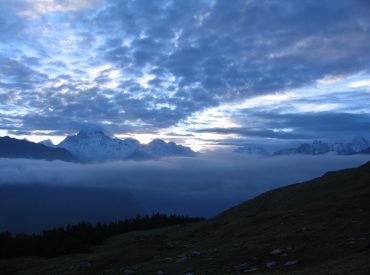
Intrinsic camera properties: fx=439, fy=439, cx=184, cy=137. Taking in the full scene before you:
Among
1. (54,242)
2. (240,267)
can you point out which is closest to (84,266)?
(240,267)

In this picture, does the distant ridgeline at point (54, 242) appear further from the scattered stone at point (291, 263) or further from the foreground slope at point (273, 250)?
the scattered stone at point (291, 263)

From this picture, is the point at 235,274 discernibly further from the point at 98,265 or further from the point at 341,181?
the point at 341,181

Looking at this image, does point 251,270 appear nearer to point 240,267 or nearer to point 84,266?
point 240,267

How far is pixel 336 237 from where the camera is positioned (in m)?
39.8

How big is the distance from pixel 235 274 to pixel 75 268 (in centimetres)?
2517

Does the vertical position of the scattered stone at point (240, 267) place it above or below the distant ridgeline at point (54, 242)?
above

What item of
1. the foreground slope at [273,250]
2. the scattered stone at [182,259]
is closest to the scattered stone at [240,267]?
the foreground slope at [273,250]

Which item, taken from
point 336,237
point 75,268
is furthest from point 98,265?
point 336,237

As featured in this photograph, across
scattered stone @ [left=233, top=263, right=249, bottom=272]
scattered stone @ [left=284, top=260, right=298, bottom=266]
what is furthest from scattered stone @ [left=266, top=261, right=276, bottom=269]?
scattered stone @ [left=233, top=263, right=249, bottom=272]

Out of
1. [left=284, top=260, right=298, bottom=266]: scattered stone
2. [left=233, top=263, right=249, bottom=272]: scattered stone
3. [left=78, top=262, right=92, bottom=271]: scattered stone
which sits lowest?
[left=78, top=262, right=92, bottom=271]: scattered stone

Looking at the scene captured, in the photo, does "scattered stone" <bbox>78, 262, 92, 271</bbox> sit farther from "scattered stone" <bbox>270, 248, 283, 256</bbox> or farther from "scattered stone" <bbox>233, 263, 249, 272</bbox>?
"scattered stone" <bbox>270, 248, 283, 256</bbox>

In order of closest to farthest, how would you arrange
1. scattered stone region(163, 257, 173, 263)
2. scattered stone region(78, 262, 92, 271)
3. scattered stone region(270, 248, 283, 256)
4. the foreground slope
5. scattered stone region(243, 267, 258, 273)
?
the foreground slope < scattered stone region(243, 267, 258, 273) < scattered stone region(270, 248, 283, 256) < scattered stone region(163, 257, 173, 263) < scattered stone region(78, 262, 92, 271)

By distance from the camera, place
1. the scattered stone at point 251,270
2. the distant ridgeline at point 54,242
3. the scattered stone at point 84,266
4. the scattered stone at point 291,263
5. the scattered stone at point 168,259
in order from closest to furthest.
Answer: the scattered stone at point 291,263, the scattered stone at point 251,270, the scattered stone at point 168,259, the scattered stone at point 84,266, the distant ridgeline at point 54,242

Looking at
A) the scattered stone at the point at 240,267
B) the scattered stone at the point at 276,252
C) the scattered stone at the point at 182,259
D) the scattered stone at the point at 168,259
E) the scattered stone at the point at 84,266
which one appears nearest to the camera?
the scattered stone at the point at 240,267
